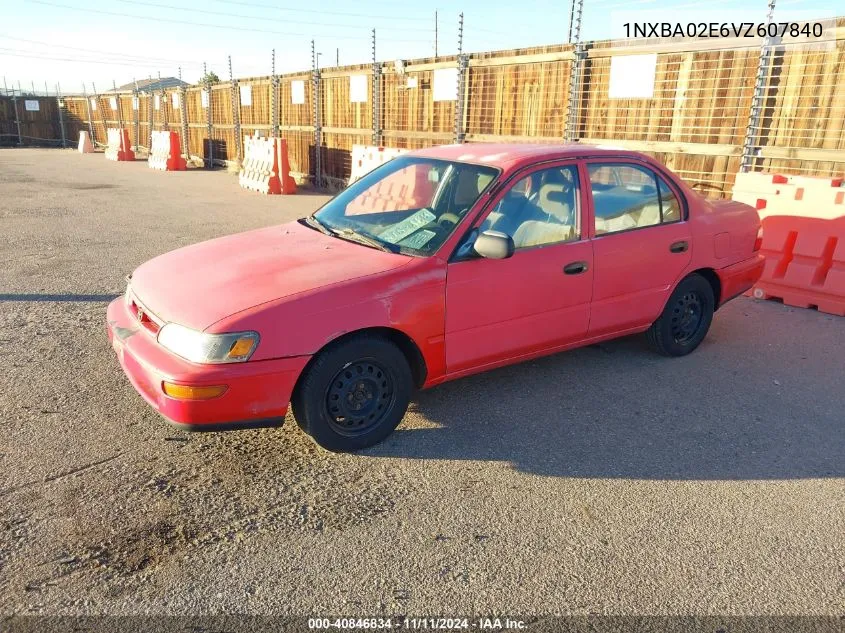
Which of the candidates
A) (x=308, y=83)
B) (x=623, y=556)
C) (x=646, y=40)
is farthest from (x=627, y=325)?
(x=308, y=83)

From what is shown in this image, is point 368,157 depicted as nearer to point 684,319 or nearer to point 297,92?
point 297,92

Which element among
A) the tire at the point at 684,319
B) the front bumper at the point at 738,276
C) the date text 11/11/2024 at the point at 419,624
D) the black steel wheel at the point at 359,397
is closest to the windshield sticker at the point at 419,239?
the black steel wheel at the point at 359,397

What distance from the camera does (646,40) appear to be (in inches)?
369

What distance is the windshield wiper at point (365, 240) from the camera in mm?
3920

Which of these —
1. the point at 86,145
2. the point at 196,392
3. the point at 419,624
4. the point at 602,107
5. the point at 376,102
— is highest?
the point at 376,102

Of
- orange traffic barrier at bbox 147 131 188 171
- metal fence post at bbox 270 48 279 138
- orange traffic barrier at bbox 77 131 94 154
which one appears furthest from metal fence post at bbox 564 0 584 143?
orange traffic barrier at bbox 77 131 94 154

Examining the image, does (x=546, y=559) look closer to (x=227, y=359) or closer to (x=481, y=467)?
(x=481, y=467)

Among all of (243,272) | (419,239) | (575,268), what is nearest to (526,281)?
(575,268)

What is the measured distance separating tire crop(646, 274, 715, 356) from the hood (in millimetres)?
2464

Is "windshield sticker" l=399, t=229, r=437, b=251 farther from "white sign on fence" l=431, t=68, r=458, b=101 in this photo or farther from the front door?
"white sign on fence" l=431, t=68, r=458, b=101

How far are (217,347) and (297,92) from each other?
1625 cm

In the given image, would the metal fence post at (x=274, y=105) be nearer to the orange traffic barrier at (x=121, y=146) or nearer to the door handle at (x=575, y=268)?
the orange traffic barrier at (x=121, y=146)

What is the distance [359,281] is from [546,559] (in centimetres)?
166

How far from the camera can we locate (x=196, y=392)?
3.13m
